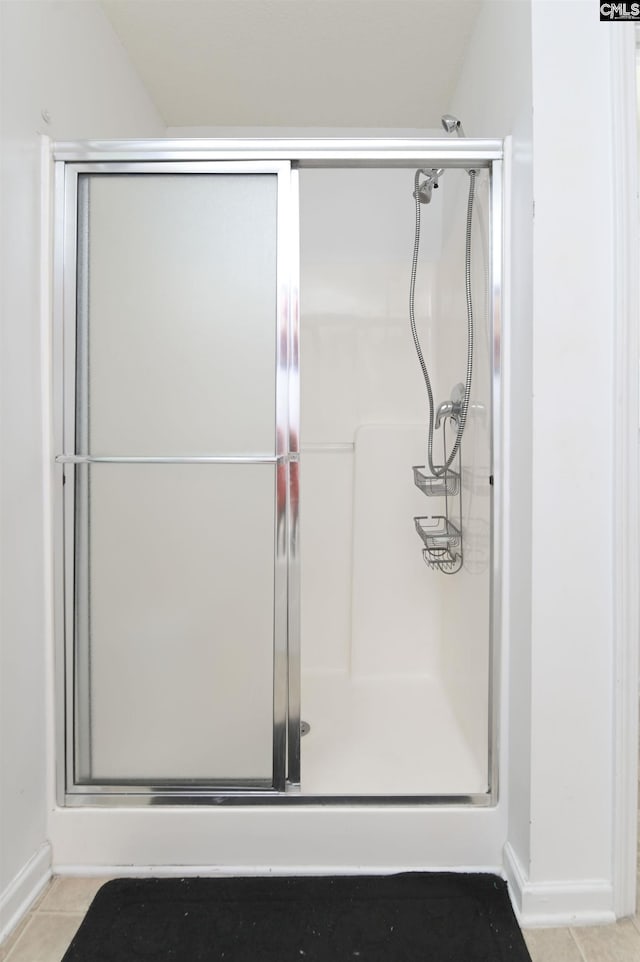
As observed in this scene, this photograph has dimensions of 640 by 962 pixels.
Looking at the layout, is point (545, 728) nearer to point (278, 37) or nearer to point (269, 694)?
point (269, 694)

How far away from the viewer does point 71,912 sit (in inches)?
60.5

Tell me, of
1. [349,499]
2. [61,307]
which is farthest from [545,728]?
[61,307]

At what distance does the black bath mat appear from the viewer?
4.63 feet

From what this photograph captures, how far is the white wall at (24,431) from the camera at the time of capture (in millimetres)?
1485

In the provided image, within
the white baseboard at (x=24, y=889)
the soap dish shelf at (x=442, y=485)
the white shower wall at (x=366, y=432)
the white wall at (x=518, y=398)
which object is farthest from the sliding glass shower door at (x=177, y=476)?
the white shower wall at (x=366, y=432)

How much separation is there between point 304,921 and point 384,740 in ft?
2.37

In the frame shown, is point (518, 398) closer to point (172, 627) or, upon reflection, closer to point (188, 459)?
point (188, 459)

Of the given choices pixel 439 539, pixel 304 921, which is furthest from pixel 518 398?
pixel 304 921

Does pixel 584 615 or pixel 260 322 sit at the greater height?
pixel 260 322

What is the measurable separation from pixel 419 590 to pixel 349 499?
1.69 feet

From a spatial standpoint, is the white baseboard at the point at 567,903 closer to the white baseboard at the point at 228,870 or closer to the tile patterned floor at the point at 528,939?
the tile patterned floor at the point at 528,939

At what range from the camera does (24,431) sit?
157 centimetres

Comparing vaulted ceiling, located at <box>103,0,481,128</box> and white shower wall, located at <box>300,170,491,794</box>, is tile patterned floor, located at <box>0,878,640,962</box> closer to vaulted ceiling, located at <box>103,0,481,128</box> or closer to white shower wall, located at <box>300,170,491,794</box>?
white shower wall, located at <box>300,170,491,794</box>

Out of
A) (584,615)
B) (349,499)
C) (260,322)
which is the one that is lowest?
(584,615)
